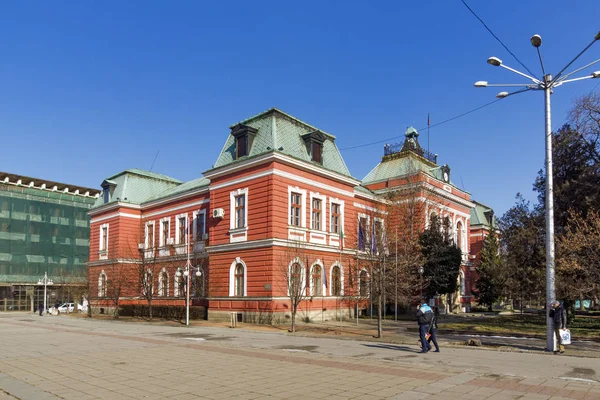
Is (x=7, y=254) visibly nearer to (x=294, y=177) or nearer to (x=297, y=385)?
(x=294, y=177)

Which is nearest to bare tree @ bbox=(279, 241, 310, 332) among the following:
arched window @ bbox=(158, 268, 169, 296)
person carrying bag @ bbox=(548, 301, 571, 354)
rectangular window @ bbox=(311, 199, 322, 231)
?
rectangular window @ bbox=(311, 199, 322, 231)

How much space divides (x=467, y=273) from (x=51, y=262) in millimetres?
61147

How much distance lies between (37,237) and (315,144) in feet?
187

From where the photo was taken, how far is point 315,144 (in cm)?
3738

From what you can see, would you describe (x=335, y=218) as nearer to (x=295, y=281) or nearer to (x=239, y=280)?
(x=239, y=280)

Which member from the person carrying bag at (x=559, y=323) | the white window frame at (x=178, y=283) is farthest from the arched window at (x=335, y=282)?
the person carrying bag at (x=559, y=323)

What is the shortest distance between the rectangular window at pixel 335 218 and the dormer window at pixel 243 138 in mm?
7854

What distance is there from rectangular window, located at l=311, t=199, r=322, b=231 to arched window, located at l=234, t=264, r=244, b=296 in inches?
236

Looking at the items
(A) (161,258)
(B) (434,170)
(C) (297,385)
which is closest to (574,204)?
(B) (434,170)

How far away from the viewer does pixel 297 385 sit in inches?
427

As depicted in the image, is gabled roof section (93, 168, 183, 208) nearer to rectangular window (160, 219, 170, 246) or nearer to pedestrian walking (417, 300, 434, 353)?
rectangular window (160, 219, 170, 246)

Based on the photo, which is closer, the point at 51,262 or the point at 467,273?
the point at 467,273

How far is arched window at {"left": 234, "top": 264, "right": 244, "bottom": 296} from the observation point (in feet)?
113

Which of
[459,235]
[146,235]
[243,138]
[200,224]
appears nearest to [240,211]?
[243,138]
